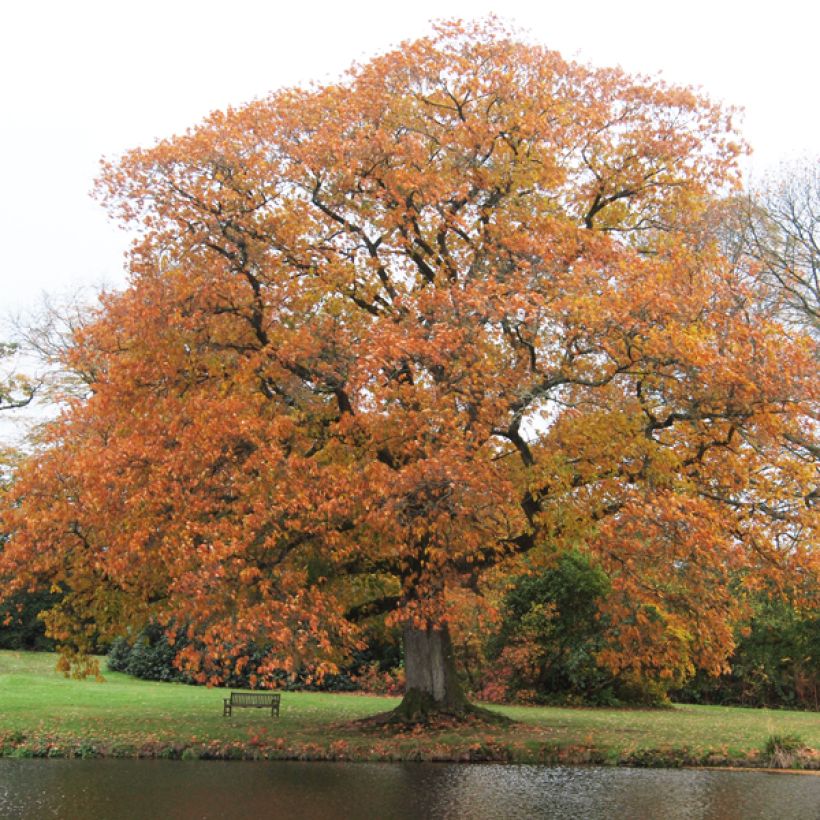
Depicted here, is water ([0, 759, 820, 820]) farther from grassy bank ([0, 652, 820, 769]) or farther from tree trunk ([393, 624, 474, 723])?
tree trunk ([393, 624, 474, 723])

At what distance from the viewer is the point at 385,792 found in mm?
11195

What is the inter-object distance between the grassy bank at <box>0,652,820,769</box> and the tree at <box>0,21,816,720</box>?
1.59 metres

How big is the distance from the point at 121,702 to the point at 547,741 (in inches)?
421

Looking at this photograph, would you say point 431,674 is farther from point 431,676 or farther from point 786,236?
point 786,236

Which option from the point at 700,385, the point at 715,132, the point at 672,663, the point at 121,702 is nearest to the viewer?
the point at 700,385

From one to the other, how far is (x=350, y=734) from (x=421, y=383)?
6396 mm

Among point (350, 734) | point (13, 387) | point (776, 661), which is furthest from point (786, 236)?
point (13, 387)

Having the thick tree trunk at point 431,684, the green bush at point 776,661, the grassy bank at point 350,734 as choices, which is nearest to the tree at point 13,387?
the grassy bank at point 350,734

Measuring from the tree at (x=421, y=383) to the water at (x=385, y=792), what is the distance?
1631 millimetres

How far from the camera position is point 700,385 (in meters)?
13.1

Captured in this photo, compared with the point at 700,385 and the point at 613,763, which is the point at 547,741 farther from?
the point at 700,385

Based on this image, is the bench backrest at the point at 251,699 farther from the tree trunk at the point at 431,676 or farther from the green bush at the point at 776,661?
the green bush at the point at 776,661

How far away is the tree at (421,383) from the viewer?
13023 mm

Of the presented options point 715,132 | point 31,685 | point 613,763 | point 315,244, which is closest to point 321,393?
point 315,244
